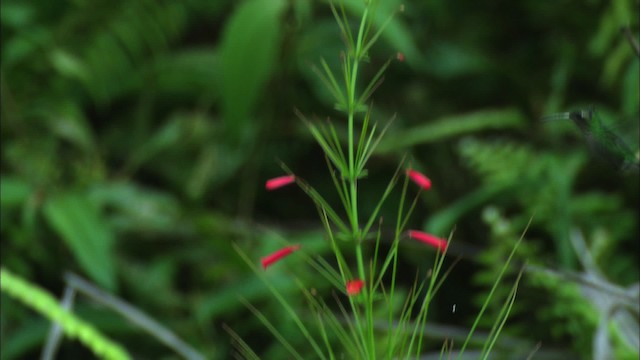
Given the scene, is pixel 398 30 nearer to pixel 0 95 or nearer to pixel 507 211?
pixel 507 211

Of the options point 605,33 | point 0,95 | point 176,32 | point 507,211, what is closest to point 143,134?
point 176,32

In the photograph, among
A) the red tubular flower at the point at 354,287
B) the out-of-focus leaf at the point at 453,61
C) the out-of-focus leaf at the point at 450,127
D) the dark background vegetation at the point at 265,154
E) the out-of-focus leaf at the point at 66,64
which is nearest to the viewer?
the red tubular flower at the point at 354,287

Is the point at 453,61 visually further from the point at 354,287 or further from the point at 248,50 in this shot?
the point at 354,287

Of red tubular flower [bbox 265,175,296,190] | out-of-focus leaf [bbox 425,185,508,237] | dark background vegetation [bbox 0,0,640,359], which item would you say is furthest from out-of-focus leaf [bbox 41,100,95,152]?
red tubular flower [bbox 265,175,296,190]

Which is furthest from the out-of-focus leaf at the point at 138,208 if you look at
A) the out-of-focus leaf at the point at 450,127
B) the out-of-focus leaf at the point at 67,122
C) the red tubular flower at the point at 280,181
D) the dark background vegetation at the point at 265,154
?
the red tubular flower at the point at 280,181

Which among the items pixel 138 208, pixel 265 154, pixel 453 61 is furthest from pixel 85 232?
pixel 453 61

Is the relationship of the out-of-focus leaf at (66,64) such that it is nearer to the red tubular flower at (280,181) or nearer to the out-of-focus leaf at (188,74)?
the out-of-focus leaf at (188,74)
